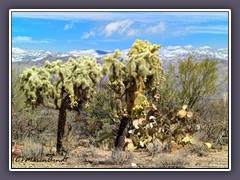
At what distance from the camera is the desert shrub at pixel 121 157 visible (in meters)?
14.0

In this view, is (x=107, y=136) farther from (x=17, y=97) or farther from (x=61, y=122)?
(x=17, y=97)

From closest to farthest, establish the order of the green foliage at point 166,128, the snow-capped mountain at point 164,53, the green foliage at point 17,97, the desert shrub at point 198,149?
the snow-capped mountain at point 164,53 < the green foliage at point 17,97 < the desert shrub at point 198,149 < the green foliage at point 166,128

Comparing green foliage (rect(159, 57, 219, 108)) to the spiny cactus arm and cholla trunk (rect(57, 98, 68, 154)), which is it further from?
cholla trunk (rect(57, 98, 68, 154))

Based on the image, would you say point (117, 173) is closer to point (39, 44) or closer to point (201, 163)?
point (201, 163)

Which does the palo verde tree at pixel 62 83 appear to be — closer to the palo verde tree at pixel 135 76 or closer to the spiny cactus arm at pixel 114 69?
the spiny cactus arm at pixel 114 69

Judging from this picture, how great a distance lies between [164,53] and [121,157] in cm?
206

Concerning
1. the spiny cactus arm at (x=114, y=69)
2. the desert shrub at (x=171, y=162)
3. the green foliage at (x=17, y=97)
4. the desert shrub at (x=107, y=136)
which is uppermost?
the spiny cactus arm at (x=114, y=69)

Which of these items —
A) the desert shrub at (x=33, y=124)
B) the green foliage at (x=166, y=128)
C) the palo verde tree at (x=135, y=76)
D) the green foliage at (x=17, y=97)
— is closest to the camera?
the palo verde tree at (x=135, y=76)

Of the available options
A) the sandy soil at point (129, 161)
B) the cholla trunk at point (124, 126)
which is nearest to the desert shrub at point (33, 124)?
the sandy soil at point (129, 161)
